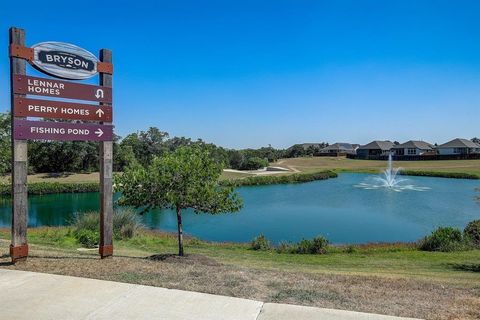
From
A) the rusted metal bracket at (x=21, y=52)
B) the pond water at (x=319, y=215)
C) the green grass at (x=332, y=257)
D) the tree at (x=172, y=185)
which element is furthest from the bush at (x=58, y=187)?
the rusted metal bracket at (x=21, y=52)

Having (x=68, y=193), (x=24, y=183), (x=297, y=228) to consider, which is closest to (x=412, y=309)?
(x=24, y=183)

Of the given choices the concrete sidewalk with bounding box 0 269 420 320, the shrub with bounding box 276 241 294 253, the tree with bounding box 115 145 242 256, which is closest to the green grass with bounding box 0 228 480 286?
the shrub with bounding box 276 241 294 253

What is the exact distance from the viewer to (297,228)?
26875mm

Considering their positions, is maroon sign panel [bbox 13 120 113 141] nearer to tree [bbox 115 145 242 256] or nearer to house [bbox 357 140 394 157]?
tree [bbox 115 145 242 256]

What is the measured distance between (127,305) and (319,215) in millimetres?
28682

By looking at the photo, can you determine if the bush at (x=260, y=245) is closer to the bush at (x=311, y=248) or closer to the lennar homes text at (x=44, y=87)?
the bush at (x=311, y=248)

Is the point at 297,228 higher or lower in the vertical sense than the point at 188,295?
lower

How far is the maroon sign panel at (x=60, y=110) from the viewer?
24.2 feet

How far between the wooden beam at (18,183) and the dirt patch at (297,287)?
0.32 m

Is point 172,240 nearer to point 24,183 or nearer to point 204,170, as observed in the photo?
point 204,170

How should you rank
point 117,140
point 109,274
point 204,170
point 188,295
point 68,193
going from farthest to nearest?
point 117,140, point 68,193, point 204,170, point 109,274, point 188,295

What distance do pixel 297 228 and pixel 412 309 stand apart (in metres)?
21.9

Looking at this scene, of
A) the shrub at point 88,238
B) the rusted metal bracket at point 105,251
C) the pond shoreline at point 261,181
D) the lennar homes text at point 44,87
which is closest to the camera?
the lennar homes text at point 44,87

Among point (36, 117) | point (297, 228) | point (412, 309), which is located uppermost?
point (36, 117)
